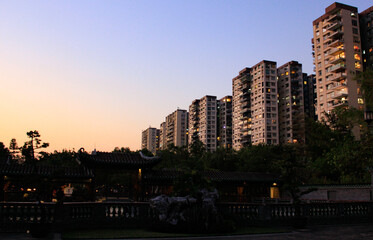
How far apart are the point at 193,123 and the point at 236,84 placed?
3687 centimetres

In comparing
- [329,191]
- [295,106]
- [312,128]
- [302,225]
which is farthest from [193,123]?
[302,225]

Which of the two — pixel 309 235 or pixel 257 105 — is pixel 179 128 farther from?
pixel 309 235

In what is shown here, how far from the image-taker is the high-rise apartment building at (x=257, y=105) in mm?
97938

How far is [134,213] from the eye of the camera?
14.3 metres

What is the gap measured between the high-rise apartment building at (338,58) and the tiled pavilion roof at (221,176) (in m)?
44.6

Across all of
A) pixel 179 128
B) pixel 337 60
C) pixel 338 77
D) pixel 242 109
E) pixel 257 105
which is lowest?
pixel 338 77

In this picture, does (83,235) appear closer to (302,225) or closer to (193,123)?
(302,225)

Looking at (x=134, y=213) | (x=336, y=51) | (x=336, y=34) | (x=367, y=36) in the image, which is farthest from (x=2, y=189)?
(x=367, y=36)

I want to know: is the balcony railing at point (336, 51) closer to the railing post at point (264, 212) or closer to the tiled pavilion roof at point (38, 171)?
the tiled pavilion roof at point (38, 171)

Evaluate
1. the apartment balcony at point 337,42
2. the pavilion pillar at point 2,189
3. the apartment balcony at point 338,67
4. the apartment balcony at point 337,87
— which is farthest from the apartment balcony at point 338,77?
the pavilion pillar at point 2,189

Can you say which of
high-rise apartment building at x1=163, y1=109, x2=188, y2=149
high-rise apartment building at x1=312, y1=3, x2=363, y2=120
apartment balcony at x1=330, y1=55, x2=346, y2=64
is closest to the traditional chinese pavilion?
high-rise apartment building at x1=312, y1=3, x2=363, y2=120

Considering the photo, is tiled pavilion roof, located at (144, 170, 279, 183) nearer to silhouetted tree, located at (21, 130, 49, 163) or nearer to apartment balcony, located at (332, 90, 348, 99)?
silhouetted tree, located at (21, 130, 49, 163)

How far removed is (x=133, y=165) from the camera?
25.9m

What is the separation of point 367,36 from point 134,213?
75862 mm
